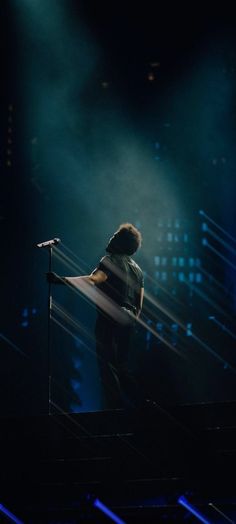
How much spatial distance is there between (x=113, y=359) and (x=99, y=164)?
580 centimetres

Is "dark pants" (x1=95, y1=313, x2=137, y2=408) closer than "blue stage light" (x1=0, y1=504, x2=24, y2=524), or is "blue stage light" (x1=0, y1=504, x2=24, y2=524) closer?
"blue stage light" (x1=0, y1=504, x2=24, y2=524)

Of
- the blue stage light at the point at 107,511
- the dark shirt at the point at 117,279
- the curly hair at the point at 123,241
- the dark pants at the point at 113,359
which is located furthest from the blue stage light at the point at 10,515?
the curly hair at the point at 123,241

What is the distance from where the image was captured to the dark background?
29.1 ft

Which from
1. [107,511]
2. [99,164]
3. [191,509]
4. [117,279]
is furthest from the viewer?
[99,164]

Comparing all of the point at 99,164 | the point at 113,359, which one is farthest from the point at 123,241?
the point at 99,164

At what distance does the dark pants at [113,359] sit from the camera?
419cm

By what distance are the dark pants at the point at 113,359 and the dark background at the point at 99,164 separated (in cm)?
419

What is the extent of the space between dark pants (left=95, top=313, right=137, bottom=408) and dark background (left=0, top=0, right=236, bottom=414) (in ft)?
13.8

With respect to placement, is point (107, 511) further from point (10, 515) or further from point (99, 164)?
point (99, 164)

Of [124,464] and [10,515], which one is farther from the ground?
[124,464]

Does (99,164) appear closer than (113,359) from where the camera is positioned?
No

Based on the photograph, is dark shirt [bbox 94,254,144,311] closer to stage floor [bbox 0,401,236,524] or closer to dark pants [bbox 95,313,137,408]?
dark pants [bbox 95,313,137,408]

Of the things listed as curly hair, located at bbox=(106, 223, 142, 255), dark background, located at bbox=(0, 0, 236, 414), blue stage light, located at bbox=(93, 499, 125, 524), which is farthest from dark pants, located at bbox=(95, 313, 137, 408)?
dark background, located at bbox=(0, 0, 236, 414)

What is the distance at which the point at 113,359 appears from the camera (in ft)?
13.9
